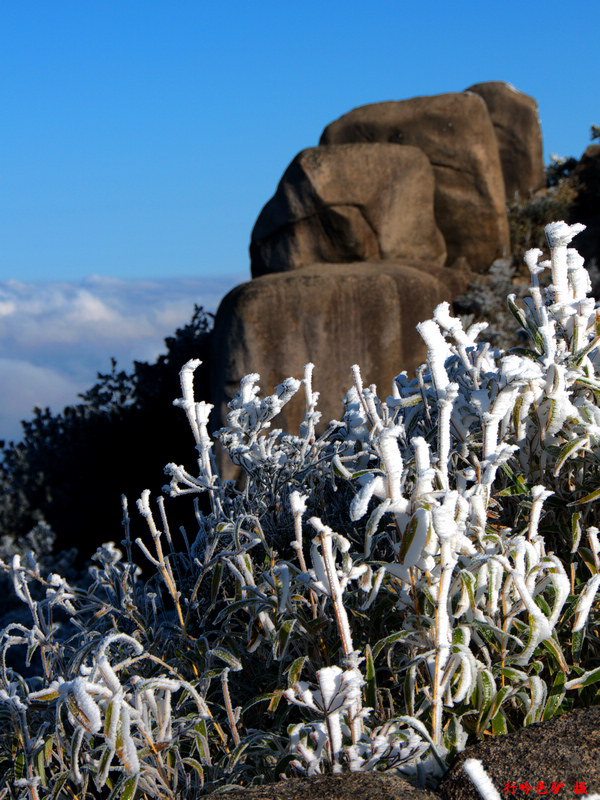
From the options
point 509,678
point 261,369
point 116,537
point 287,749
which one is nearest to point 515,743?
point 509,678

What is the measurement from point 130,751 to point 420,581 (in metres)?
0.78

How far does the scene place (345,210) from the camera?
8.66m

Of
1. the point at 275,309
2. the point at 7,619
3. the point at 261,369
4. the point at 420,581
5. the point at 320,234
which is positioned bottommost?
the point at 7,619

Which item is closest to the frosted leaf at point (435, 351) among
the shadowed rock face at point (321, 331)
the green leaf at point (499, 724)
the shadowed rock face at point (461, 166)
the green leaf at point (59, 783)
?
the green leaf at point (499, 724)

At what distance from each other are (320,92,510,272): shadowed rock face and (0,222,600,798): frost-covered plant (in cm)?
716

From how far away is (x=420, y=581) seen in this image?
6.36 ft

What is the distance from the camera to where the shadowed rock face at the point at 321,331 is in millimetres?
7199

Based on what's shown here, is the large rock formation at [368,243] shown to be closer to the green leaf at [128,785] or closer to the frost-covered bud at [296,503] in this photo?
the frost-covered bud at [296,503]

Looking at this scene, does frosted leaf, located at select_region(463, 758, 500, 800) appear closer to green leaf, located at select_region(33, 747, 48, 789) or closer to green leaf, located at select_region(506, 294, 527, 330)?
green leaf, located at select_region(33, 747, 48, 789)

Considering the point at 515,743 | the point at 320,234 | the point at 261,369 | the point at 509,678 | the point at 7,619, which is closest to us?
the point at 515,743

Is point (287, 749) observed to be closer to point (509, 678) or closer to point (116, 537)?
point (509, 678)

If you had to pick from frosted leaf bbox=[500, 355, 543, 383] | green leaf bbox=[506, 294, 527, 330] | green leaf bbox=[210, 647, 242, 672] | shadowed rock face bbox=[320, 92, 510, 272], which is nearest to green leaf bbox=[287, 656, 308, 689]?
green leaf bbox=[210, 647, 242, 672]

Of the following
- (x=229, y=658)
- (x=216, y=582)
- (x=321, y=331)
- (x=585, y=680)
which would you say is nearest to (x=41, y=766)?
(x=229, y=658)

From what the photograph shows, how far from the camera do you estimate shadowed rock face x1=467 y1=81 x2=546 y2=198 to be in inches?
430
